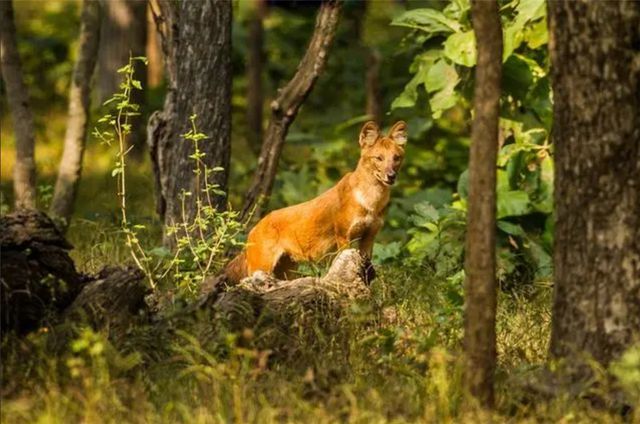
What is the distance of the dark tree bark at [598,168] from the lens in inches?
278

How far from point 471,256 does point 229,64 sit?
4844mm

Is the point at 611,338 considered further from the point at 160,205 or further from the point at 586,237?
the point at 160,205

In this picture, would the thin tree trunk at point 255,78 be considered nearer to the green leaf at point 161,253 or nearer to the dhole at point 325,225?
the dhole at point 325,225

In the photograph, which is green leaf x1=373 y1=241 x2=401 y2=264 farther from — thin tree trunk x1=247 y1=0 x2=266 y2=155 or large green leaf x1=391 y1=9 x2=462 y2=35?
thin tree trunk x1=247 y1=0 x2=266 y2=155

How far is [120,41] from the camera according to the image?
18328 mm

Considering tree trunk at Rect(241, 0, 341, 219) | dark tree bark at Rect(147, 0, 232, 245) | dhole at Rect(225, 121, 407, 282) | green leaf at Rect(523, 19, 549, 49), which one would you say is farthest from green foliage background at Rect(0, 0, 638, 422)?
dark tree bark at Rect(147, 0, 232, 245)

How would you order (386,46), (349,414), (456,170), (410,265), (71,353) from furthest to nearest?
(386,46) → (456,170) → (410,265) → (71,353) → (349,414)

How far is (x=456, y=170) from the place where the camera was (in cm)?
1648

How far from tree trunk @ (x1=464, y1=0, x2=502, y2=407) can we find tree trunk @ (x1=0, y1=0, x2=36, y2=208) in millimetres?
6403

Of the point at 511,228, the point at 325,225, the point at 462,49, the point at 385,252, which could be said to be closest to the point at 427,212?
the point at 385,252

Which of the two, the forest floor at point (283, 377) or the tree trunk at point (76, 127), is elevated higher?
the tree trunk at point (76, 127)

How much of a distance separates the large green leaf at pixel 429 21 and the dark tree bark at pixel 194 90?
1.37 meters

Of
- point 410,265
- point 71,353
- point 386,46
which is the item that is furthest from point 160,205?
point 386,46

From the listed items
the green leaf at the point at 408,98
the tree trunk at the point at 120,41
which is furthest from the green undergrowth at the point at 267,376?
the tree trunk at the point at 120,41
